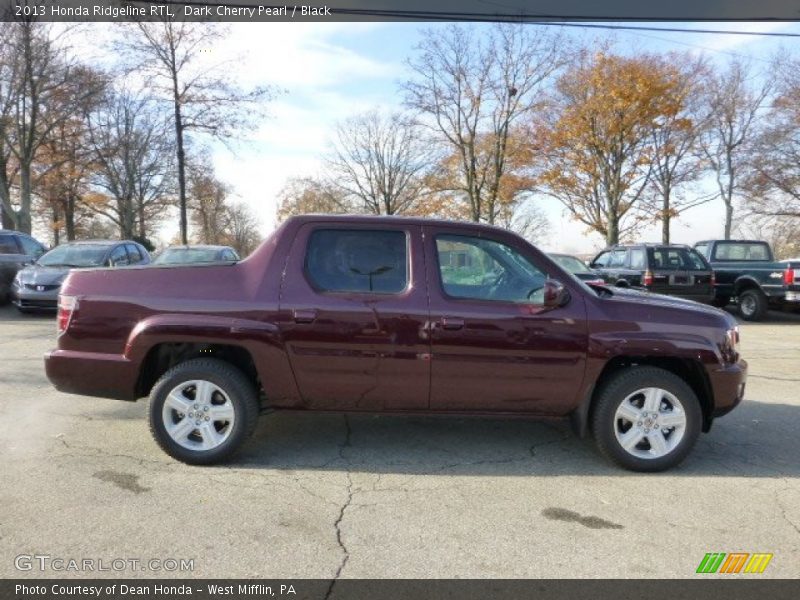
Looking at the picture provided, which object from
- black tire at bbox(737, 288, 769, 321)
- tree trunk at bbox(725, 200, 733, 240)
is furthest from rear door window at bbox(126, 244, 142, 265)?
tree trunk at bbox(725, 200, 733, 240)

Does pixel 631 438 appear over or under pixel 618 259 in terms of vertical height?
under

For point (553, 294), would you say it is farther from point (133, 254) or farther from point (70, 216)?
point (70, 216)

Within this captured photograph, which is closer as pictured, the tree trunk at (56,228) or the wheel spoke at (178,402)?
the wheel spoke at (178,402)

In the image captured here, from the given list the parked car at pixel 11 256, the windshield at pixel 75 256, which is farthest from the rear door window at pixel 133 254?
the parked car at pixel 11 256

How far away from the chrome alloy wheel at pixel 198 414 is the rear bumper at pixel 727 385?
3.47 meters

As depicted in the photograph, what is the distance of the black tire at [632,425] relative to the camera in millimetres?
4129

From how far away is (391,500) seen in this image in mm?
3666

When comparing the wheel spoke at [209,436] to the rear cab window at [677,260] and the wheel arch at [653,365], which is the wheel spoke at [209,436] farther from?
the rear cab window at [677,260]

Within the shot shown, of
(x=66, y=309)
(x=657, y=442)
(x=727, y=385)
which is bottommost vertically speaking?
(x=657, y=442)

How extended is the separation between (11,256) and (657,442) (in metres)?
14.3

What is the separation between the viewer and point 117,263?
42.5 ft

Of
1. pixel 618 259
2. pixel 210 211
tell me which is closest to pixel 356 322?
pixel 618 259

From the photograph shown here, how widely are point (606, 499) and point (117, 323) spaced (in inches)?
140

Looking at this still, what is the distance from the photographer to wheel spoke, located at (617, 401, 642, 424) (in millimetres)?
4148
